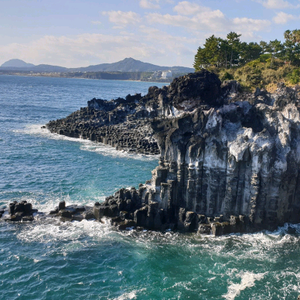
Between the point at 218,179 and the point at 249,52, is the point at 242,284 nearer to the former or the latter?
the point at 218,179

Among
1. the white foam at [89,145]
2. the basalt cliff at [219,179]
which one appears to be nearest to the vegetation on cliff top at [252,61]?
the white foam at [89,145]

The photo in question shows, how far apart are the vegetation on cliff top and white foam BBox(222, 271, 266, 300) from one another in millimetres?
61952

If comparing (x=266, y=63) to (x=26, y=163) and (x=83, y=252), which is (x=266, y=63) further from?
(x=83, y=252)

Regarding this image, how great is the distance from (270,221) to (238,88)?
4112 centimetres

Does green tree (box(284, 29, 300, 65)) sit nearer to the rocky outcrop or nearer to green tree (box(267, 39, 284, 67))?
green tree (box(267, 39, 284, 67))

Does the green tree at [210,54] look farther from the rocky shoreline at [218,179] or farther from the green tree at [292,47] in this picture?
the rocky shoreline at [218,179]

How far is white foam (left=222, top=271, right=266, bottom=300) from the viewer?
2381 cm

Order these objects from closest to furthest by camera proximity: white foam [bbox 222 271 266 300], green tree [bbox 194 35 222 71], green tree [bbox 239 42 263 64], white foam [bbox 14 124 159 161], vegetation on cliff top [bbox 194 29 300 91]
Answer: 1. white foam [bbox 222 271 266 300]
2. white foam [bbox 14 124 159 161]
3. vegetation on cliff top [bbox 194 29 300 91]
4. green tree [bbox 194 35 222 71]
5. green tree [bbox 239 42 263 64]

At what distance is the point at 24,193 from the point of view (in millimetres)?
41219

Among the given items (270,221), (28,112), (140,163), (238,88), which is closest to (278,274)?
(270,221)

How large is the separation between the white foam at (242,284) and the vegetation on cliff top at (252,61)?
61952 mm

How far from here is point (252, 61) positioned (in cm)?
9875

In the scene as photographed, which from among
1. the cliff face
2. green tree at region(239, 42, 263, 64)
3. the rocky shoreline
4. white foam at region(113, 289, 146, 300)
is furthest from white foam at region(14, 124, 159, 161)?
green tree at region(239, 42, 263, 64)

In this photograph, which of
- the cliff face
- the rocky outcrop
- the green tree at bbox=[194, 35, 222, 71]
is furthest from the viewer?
the green tree at bbox=[194, 35, 222, 71]
